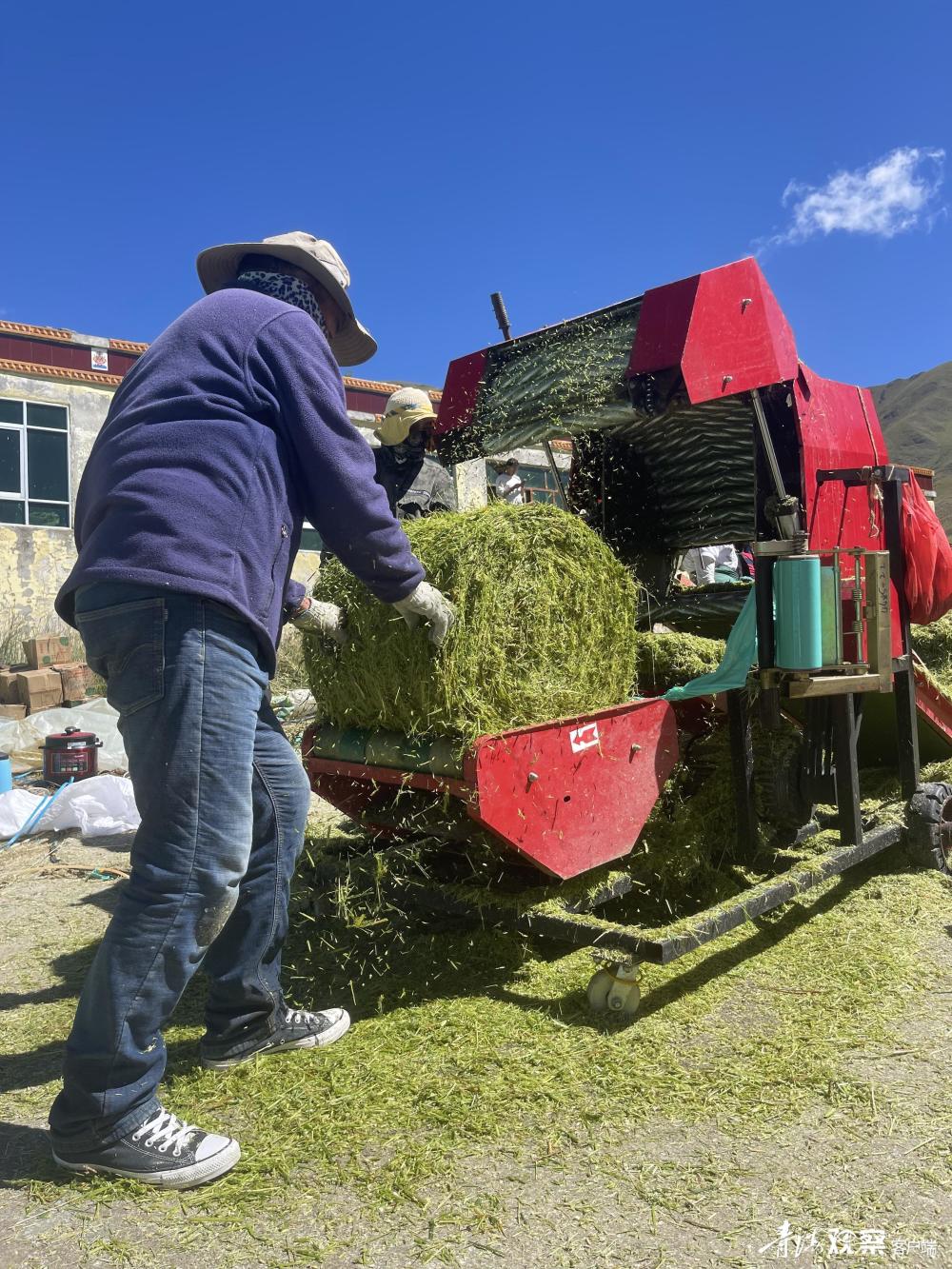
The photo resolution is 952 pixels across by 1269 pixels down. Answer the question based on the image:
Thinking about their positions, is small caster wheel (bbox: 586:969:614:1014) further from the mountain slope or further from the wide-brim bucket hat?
the mountain slope

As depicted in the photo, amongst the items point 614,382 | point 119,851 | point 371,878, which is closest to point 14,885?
point 119,851

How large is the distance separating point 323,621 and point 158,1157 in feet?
5.48

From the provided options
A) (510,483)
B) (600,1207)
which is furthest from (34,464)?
(600,1207)

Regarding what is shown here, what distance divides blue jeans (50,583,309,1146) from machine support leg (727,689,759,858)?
224cm

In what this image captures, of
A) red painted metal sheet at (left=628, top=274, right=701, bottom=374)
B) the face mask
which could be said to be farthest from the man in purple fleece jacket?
the face mask

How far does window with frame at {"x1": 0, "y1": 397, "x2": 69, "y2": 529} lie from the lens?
620 inches

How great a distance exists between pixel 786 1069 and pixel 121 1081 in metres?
1.84

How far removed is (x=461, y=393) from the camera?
15.2ft

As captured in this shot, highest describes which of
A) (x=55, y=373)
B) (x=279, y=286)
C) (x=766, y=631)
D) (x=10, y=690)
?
(x=55, y=373)

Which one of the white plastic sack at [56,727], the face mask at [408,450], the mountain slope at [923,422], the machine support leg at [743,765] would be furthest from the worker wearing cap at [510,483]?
the mountain slope at [923,422]

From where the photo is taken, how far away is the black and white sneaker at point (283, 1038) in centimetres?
287

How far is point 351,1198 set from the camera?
7.34 ft

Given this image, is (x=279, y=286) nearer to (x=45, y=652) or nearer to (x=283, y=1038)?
(x=283, y=1038)

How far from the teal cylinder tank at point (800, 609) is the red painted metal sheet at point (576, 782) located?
53 centimetres
